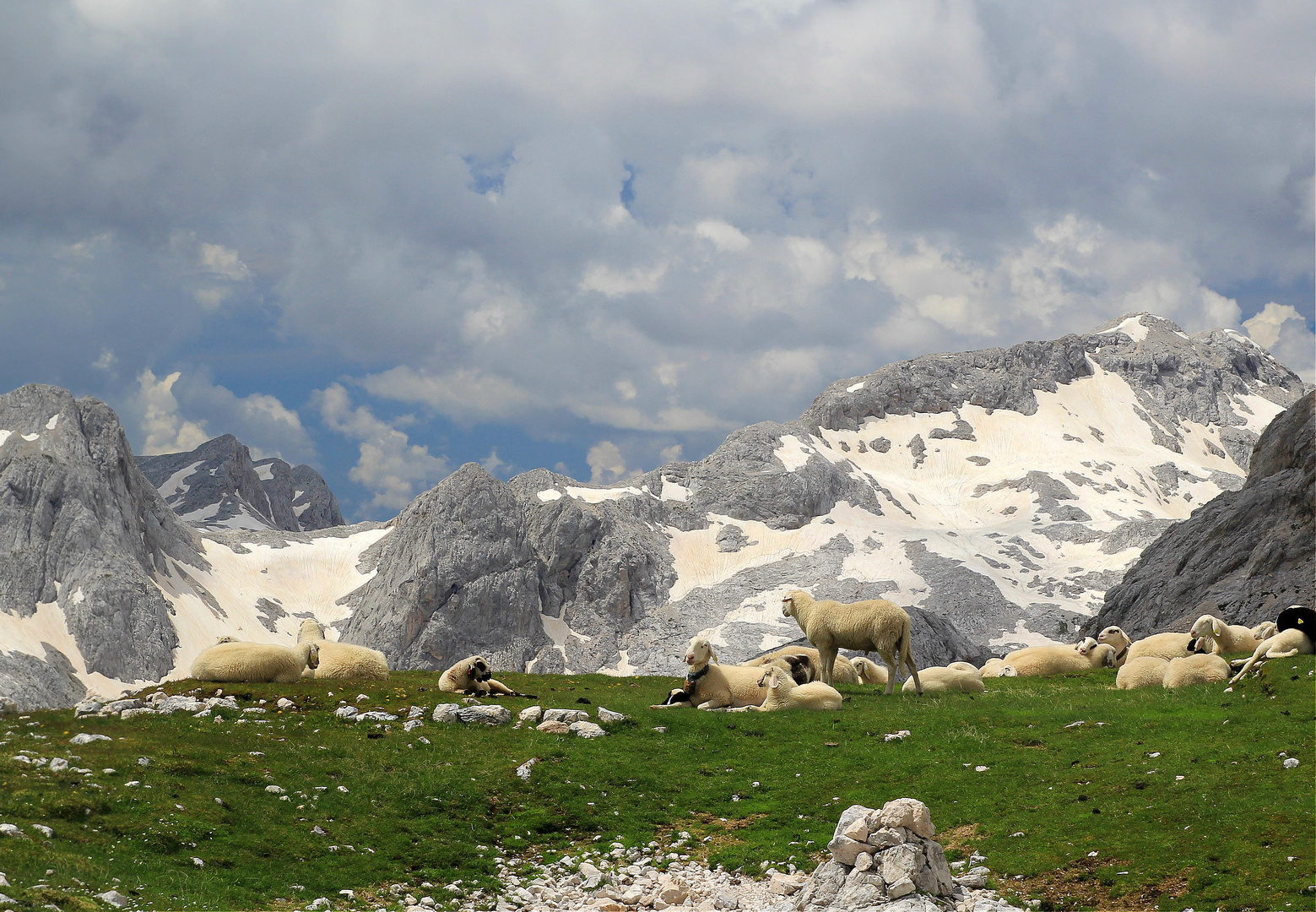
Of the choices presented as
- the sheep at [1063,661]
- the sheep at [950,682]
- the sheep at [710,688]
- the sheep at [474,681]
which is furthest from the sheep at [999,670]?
the sheep at [474,681]

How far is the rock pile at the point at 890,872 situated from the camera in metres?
13.8

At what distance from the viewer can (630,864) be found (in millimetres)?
17422

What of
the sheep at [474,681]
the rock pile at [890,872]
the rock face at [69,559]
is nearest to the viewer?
the rock pile at [890,872]

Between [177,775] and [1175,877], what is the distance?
18037 mm

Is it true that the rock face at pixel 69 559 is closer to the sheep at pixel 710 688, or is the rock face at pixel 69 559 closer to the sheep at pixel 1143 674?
the sheep at pixel 710 688

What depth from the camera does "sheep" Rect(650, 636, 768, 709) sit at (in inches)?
1149

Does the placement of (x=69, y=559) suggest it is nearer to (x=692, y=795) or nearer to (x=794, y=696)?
(x=794, y=696)

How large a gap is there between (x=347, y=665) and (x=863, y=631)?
1810 cm

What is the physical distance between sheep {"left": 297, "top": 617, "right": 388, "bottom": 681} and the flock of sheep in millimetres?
38

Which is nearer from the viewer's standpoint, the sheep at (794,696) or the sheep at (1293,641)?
the sheep at (1293,641)

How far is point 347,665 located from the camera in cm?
3231

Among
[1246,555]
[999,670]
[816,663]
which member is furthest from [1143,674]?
[1246,555]

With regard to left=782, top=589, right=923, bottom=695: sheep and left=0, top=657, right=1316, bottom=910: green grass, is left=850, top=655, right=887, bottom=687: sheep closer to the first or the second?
left=782, top=589, right=923, bottom=695: sheep

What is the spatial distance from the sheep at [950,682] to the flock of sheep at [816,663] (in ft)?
0.12
